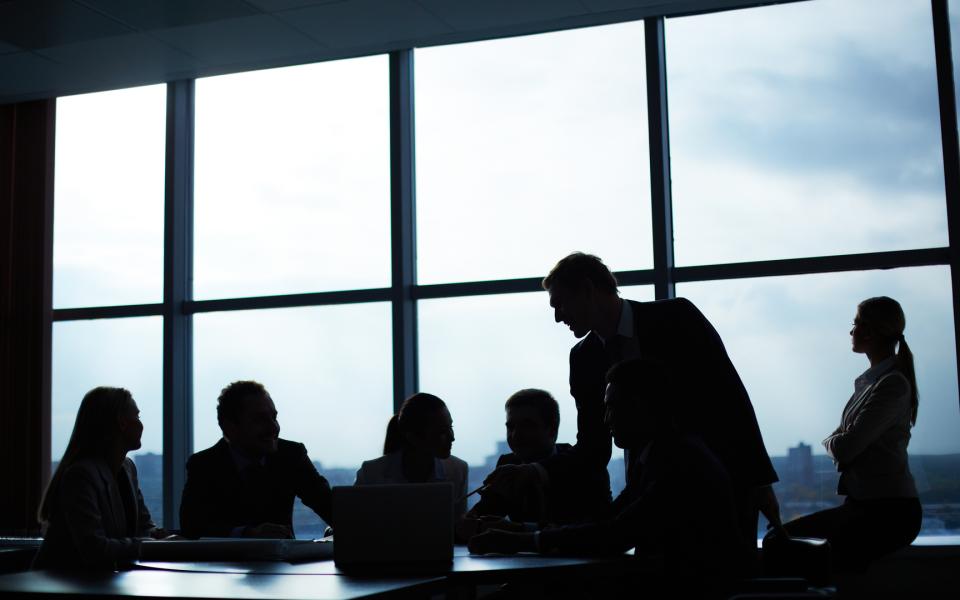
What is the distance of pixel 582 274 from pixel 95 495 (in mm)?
1504

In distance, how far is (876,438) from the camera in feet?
12.7

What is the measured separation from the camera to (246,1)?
5.33 m

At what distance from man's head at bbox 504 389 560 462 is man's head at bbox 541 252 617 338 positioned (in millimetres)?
778

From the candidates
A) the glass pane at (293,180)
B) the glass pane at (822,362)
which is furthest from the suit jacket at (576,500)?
the glass pane at (293,180)

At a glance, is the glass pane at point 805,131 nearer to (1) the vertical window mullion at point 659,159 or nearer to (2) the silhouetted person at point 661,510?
(1) the vertical window mullion at point 659,159

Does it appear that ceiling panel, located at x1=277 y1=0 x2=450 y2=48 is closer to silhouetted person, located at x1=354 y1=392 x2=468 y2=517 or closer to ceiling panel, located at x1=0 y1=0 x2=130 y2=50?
ceiling panel, located at x1=0 y1=0 x2=130 y2=50

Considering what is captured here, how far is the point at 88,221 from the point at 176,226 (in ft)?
2.49

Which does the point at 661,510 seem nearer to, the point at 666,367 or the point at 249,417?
the point at 666,367

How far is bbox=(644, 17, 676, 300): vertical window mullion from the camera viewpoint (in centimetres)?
577

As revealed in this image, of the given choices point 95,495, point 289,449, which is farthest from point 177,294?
point 95,495

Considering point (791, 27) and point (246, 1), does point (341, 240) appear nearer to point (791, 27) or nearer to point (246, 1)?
point (246, 1)

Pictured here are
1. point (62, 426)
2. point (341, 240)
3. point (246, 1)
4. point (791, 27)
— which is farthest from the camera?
point (62, 426)

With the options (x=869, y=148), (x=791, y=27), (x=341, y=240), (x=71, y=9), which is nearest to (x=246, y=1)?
(x=71, y=9)

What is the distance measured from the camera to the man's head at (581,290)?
298cm
